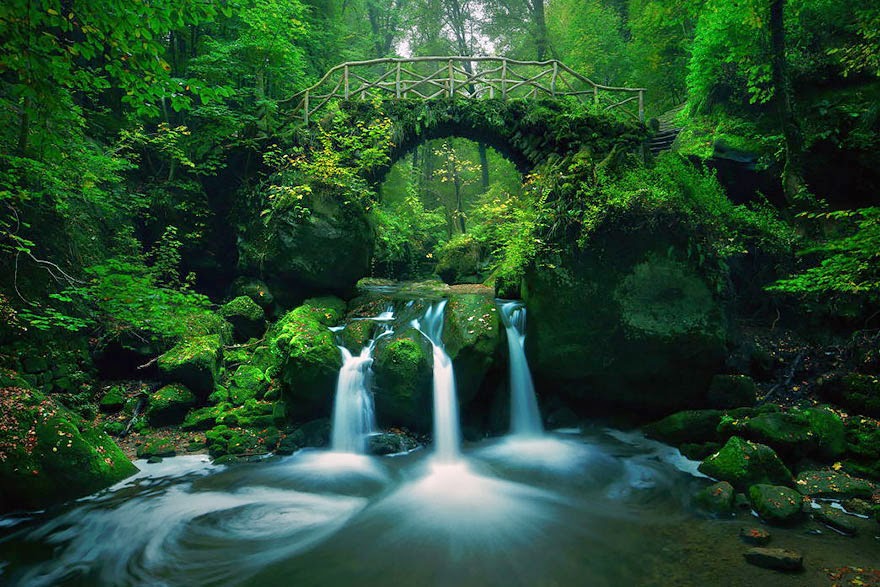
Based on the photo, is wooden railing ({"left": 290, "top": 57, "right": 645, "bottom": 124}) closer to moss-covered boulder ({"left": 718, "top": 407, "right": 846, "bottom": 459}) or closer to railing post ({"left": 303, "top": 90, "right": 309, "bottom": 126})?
railing post ({"left": 303, "top": 90, "right": 309, "bottom": 126})

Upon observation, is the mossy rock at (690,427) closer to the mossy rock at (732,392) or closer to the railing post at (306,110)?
the mossy rock at (732,392)

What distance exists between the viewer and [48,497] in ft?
14.4

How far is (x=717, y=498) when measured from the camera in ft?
14.3

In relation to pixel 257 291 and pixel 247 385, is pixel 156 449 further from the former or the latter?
pixel 257 291

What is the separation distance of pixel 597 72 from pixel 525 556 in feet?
62.1

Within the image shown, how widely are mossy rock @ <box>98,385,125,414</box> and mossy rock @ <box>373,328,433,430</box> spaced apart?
168 inches

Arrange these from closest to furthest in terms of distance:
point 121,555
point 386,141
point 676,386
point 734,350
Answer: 1. point 121,555
2. point 676,386
3. point 734,350
4. point 386,141

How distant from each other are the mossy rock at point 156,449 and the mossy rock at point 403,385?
2.95 meters

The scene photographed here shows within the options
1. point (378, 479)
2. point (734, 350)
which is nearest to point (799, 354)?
point (734, 350)

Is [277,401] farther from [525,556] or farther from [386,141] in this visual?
[386,141]

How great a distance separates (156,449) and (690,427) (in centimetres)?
763

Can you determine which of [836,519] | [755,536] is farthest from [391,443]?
[836,519]

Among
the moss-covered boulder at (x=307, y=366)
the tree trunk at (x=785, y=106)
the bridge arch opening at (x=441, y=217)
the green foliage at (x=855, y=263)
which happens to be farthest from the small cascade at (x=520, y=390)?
the tree trunk at (x=785, y=106)

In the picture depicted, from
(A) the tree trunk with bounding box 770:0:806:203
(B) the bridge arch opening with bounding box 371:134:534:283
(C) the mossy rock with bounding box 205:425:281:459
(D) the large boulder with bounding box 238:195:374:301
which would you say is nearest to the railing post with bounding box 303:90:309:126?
(B) the bridge arch opening with bounding box 371:134:534:283
